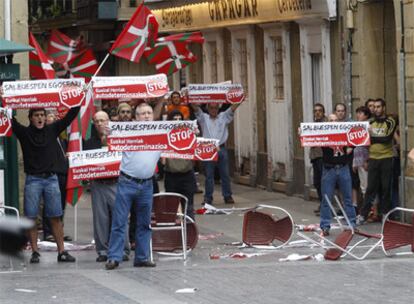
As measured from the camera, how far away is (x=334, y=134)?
12344 millimetres

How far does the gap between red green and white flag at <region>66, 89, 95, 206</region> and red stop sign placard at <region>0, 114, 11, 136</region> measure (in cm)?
144

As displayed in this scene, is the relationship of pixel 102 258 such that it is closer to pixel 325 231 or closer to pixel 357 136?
pixel 357 136

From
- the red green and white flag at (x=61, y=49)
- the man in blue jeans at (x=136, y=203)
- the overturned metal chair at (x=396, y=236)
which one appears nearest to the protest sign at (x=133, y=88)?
the man in blue jeans at (x=136, y=203)

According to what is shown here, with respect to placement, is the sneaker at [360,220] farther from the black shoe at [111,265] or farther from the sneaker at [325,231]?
the black shoe at [111,265]

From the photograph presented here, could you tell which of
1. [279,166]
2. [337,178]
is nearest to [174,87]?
[279,166]

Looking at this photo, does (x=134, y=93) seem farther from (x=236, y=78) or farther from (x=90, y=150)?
(x=236, y=78)

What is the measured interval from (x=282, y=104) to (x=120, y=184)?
415 inches

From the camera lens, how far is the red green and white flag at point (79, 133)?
13.0 meters

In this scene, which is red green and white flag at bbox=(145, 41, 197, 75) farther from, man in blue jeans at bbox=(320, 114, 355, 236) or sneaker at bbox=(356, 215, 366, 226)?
man in blue jeans at bbox=(320, 114, 355, 236)

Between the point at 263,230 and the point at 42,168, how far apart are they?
8.83 feet

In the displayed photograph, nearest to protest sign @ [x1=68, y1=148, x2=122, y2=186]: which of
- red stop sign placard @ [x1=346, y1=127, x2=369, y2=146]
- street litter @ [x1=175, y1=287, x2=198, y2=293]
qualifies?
street litter @ [x1=175, y1=287, x2=198, y2=293]

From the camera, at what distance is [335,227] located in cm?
1453

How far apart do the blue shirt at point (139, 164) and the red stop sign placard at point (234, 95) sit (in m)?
7.10

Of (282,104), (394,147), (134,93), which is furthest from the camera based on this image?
(282,104)
